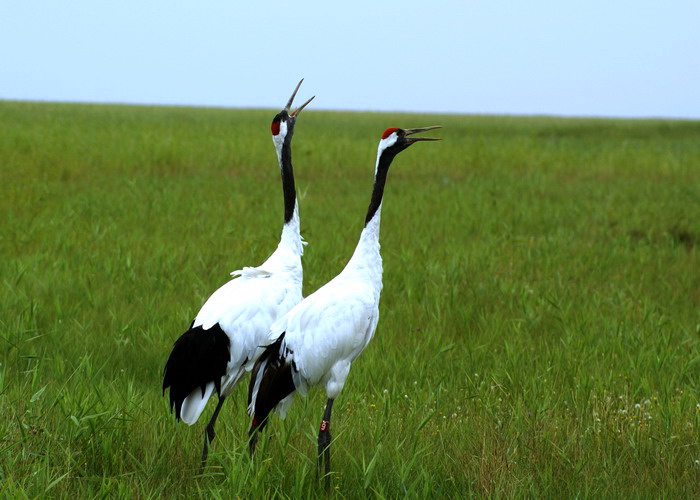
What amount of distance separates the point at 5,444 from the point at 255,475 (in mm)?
1230

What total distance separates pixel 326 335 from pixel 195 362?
0.68m

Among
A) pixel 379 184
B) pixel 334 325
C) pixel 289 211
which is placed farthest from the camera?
pixel 289 211

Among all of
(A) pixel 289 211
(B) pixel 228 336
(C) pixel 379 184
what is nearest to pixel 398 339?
(A) pixel 289 211

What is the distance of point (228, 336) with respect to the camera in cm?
375

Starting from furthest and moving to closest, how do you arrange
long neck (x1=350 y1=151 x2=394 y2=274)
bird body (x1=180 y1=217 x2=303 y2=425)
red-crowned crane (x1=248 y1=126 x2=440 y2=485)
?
bird body (x1=180 y1=217 x2=303 y2=425)
long neck (x1=350 y1=151 x2=394 y2=274)
red-crowned crane (x1=248 y1=126 x2=440 y2=485)

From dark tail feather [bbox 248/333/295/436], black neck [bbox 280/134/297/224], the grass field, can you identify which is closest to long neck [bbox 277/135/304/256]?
black neck [bbox 280/134/297/224]

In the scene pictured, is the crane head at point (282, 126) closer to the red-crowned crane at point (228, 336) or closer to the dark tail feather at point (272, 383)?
the red-crowned crane at point (228, 336)

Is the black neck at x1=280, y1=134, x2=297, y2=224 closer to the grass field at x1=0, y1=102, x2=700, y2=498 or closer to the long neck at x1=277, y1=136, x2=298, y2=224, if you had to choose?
the long neck at x1=277, y1=136, x2=298, y2=224

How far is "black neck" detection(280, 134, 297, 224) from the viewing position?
13.9ft

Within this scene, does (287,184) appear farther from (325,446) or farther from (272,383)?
(325,446)

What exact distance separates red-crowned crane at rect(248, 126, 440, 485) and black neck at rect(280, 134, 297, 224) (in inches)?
27.9

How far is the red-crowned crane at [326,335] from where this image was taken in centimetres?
350

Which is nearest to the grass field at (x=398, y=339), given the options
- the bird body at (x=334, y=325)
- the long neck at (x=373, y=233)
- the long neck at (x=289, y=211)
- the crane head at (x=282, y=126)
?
the bird body at (x=334, y=325)

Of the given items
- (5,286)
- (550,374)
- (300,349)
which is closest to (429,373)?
(550,374)
